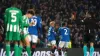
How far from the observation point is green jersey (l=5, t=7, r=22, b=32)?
11.3m

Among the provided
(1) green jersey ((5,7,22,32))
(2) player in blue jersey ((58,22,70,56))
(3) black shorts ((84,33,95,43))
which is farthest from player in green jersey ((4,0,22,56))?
(2) player in blue jersey ((58,22,70,56))

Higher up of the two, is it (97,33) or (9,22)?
(9,22)

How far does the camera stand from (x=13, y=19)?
447 inches

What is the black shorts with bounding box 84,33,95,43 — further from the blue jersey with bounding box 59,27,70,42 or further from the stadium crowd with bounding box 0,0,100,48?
the stadium crowd with bounding box 0,0,100,48

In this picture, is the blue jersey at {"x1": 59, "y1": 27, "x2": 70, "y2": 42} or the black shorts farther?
the blue jersey at {"x1": 59, "y1": 27, "x2": 70, "y2": 42}

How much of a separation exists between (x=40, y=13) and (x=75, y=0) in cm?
360

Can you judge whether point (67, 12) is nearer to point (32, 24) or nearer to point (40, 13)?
point (40, 13)

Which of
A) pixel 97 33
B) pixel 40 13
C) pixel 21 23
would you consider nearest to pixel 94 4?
pixel 40 13

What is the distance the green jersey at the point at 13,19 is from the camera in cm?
1134

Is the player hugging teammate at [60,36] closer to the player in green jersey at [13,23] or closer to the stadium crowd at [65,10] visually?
the stadium crowd at [65,10]

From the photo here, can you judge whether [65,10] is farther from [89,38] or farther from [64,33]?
[89,38]

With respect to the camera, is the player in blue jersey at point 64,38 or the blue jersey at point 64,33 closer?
the blue jersey at point 64,33

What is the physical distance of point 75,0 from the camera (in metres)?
26.5

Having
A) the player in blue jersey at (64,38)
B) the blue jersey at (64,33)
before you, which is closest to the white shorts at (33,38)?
the blue jersey at (64,33)
